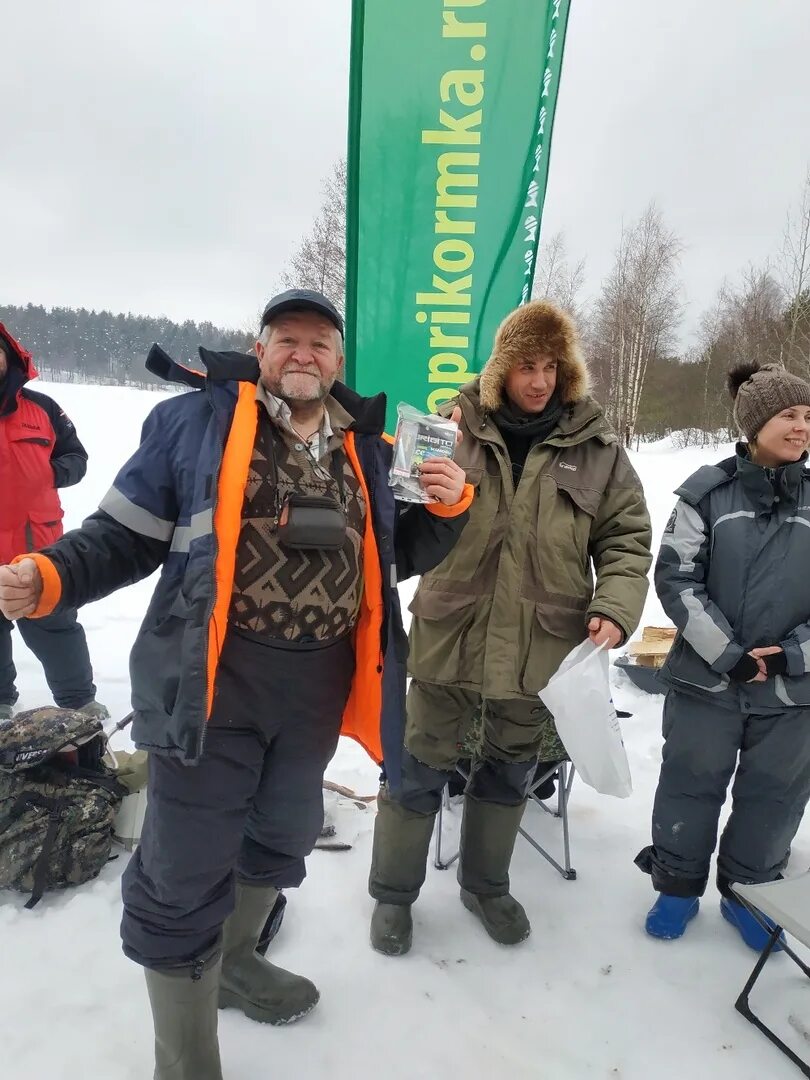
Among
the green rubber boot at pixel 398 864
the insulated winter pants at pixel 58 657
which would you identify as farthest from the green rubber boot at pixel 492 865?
the insulated winter pants at pixel 58 657

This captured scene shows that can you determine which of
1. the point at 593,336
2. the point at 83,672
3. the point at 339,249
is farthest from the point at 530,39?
the point at 593,336

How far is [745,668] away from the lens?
2.11m

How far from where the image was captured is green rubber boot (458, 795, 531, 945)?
91.4 inches

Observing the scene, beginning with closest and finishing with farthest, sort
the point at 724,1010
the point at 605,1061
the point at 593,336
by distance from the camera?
the point at 605,1061 → the point at 724,1010 → the point at 593,336

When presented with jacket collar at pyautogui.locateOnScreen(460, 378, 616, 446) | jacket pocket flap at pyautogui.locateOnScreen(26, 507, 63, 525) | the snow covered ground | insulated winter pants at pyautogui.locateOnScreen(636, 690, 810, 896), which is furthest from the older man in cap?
jacket pocket flap at pyautogui.locateOnScreen(26, 507, 63, 525)

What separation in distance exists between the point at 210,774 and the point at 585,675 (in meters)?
1.11

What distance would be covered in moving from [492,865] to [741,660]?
116 centimetres

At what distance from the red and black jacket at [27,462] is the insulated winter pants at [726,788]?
3.18 meters

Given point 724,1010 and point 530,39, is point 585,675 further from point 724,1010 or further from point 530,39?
point 530,39

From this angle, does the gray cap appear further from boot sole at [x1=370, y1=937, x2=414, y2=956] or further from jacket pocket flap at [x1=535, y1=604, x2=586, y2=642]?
boot sole at [x1=370, y1=937, x2=414, y2=956]

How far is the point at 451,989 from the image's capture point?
2090 millimetres

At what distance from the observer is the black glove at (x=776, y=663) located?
2.10m

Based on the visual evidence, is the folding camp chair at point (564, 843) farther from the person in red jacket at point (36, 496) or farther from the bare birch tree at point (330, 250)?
the bare birch tree at point (330, 250)

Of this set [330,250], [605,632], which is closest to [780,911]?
[605,632]
